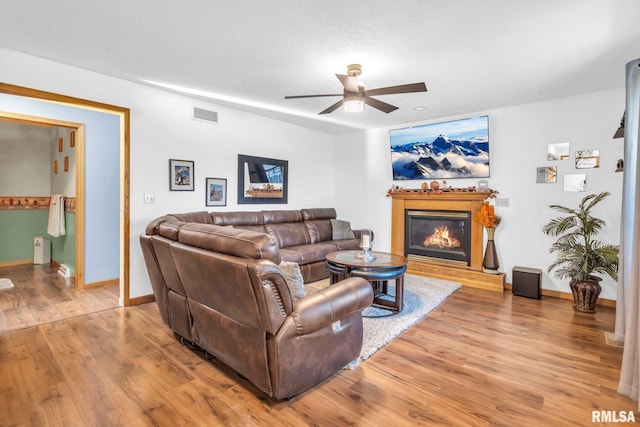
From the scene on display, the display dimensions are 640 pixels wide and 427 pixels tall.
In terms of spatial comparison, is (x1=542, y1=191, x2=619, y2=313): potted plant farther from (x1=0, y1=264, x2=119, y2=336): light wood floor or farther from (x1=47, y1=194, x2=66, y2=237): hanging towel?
(x1=47, y1=194, x2=66, y2=237): hanging towel

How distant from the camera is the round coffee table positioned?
126 inches

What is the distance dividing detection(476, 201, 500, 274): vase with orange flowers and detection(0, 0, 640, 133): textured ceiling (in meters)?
1.60

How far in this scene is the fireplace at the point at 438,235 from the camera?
495 centimetres

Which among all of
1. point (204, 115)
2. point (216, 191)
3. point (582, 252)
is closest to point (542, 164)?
point (582, 252)

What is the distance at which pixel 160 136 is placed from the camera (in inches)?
155

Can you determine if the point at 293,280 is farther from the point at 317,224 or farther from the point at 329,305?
the point at 317,224

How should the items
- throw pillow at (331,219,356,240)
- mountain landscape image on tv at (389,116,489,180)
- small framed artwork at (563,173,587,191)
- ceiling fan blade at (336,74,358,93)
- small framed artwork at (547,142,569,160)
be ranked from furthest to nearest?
1. throw pillow at (331,219,356,240)
2. mountain landscape image on tv at (389,116,489,180)
3. small framed artwork at (547,142,569,160)
4. small framed artwork at (563,173,587,191)
5. ceiling fan blade at (336,74,358,93)

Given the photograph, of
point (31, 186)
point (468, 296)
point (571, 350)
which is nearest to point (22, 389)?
point (571, 350)

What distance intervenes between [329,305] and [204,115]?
347 centimetres

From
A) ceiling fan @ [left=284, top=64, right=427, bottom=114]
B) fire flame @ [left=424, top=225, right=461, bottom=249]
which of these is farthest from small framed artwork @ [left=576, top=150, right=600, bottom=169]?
ceiling fan @ [left=284, top=64, right=427, bottom=114]

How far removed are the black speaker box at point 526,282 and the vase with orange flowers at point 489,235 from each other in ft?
0.97

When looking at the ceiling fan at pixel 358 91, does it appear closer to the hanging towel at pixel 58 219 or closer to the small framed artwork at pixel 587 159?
the small framed artwork at pixel 587 159

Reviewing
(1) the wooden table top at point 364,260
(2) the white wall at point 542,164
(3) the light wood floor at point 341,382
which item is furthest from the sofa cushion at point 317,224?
(3) the light wood floor at point 341,382

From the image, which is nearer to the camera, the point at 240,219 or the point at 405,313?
the point at 405,313
